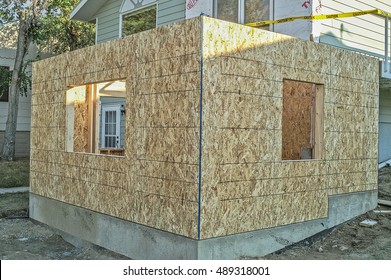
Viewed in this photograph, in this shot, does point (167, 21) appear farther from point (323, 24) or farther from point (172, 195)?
point (172, 195)

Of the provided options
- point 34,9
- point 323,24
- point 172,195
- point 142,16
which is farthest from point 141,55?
point 34,9

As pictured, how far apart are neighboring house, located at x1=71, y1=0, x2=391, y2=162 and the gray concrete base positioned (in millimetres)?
3223

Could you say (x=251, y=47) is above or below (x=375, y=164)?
above

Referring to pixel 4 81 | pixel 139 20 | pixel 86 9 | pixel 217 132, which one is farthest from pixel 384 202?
pixel 4 81

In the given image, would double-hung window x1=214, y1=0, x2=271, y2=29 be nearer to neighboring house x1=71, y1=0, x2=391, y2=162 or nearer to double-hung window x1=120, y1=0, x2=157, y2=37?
neighboring house x1=71, y1=0, x2=391, y2=162

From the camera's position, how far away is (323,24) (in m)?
9.21

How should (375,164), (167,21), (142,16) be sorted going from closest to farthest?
(375,164) < (167,21) < (142,16)

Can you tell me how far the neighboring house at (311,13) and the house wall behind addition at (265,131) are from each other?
1400 mm

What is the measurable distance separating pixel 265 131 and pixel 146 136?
1700 millimetres

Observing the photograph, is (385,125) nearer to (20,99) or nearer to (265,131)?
(265,131)

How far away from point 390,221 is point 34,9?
1361 centimetres

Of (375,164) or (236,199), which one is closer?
(236,199)
